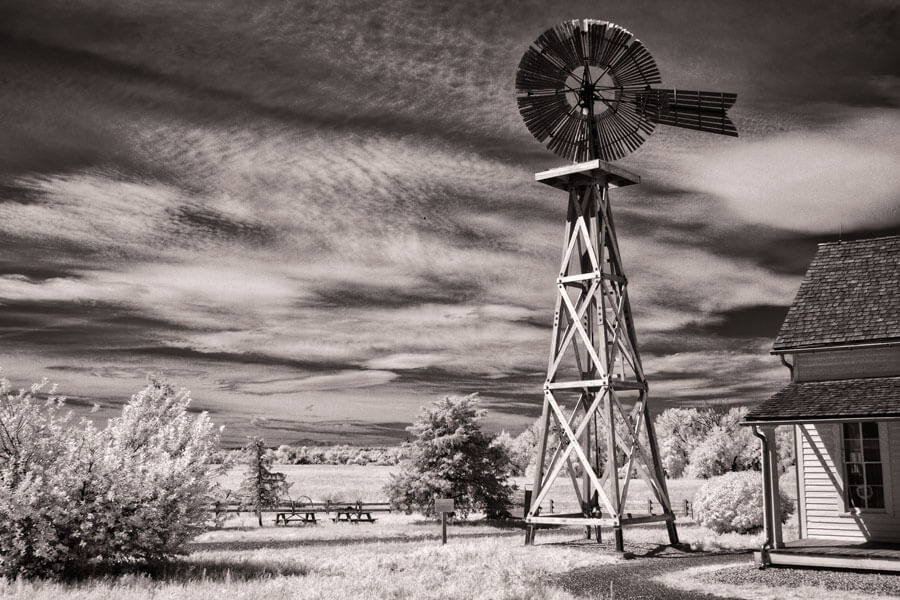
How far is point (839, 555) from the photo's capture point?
662 inches

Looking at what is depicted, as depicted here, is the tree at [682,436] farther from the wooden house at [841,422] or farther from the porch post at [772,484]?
the porch post at [772,484]

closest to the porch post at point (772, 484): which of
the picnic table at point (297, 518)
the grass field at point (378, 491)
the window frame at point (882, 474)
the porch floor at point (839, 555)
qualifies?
the porch floor at point (839, 555)

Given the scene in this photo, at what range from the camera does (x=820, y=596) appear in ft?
47.8

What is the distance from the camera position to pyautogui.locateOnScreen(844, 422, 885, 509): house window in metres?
18.6

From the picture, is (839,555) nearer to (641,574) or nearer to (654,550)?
(641,574)

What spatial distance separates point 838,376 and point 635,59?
11.2 m

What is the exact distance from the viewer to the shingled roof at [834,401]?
17078 millimetres

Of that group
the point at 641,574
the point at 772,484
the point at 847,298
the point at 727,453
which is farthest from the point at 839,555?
the point at 727,453

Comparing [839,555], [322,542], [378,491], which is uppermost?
[839,555]

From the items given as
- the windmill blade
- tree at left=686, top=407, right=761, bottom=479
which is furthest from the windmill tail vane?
tree at left=686, top=407, right=761, bottom=479

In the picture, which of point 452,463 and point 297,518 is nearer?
point 452,463

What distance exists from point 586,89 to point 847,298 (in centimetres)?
1008

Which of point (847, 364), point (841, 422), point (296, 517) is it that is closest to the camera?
point (841, 422)

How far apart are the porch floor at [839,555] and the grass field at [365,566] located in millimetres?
4496
